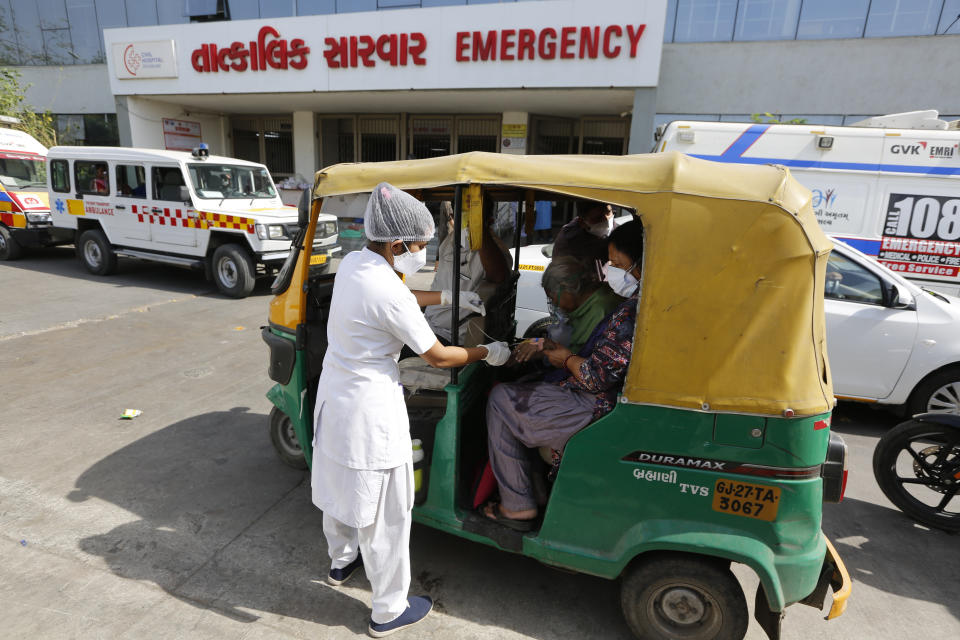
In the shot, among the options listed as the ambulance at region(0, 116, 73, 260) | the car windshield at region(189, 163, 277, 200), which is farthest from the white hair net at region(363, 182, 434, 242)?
the ambulance at region(0, 116, 73, 260)

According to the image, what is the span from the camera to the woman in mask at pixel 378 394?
2.29 metres

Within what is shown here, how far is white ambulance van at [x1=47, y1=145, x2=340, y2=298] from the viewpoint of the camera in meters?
9.02

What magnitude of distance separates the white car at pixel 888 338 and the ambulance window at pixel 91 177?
37.0 feet

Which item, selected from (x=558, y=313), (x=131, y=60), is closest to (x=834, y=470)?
(x=558, y=313)

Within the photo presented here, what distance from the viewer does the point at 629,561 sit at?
240cm

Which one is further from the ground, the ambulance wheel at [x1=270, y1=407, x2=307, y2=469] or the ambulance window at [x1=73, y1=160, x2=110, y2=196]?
the ambulance window at [x1=73, y1=160, x2=110, y2=196]

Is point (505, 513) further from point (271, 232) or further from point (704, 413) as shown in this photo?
point (271, 232)

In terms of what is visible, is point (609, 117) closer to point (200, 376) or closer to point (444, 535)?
point (200, 376)

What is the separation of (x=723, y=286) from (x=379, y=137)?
15609 millimetres

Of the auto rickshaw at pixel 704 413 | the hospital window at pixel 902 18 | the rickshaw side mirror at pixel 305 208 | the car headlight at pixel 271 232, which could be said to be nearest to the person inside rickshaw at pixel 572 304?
the auto rickshaw at pixel 704 413

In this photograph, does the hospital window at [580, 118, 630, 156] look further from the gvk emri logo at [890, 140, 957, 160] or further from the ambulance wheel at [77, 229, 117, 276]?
the ambulance wheel at [77, 229, 117, 276]

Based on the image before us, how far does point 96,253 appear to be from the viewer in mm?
10375

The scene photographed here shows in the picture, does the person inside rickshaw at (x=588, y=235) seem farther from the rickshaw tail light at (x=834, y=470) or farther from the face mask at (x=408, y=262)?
the rickshaw tail light at (x=834, y=470)

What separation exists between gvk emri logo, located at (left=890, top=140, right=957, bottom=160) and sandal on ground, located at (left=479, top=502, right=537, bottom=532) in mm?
6051
